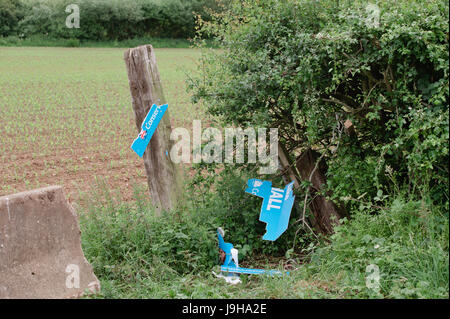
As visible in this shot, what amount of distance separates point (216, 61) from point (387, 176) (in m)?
2.26

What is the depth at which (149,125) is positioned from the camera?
5441mm

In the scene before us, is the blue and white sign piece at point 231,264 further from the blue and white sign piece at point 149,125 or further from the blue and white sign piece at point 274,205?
the blue and white sign piece at point 149,125

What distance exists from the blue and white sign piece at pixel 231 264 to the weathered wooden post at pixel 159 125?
0.72 meters

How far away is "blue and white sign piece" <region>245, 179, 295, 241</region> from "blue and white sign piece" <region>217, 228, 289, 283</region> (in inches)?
16.0

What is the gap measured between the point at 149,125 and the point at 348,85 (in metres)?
2.06

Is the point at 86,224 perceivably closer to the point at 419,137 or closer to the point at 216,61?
the point at 216,61

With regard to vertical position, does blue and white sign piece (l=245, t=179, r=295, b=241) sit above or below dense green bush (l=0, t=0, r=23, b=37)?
below

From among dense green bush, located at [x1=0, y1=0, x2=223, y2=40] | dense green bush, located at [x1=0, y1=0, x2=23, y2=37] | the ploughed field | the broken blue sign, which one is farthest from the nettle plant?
dense green bush, located at [x1=0, y1=0, x2=23, y2=37]

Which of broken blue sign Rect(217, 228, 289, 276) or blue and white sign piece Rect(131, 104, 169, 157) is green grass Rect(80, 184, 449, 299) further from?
blue and white sign piece Rect(131, 104, 169, 157)

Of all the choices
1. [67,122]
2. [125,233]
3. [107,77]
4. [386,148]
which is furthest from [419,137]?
[107,77]

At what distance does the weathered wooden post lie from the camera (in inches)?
215

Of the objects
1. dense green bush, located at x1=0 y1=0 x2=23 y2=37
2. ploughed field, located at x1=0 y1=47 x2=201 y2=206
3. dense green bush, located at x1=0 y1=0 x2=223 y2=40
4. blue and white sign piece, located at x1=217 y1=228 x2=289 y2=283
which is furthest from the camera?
dense green bush, located at x1=0 y1=0 x2=223 y2=40

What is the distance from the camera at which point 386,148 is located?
4.56 m

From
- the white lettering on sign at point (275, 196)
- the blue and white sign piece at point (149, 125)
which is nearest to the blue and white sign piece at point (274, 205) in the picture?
the white lettering on sign at point (275, 196)
